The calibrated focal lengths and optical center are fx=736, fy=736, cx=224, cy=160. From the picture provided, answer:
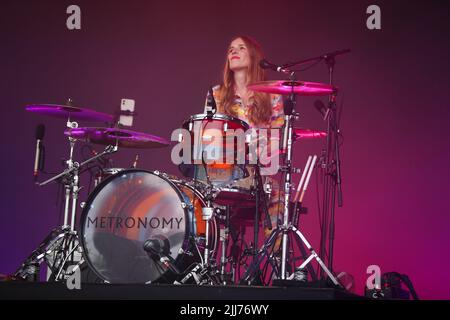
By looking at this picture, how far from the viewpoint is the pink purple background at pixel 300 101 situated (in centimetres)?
605

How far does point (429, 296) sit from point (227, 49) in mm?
2666

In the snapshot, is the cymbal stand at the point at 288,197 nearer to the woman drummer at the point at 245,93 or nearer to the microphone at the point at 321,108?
the microphone at the point at 321,108

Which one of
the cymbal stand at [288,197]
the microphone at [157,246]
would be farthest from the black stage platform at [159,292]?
the cymbal stand at [288,197]

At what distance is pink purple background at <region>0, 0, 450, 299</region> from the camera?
605 cm

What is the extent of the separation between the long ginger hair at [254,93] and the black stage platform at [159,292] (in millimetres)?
2521

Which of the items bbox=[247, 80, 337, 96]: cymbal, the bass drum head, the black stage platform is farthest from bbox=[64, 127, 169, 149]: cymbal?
the black stage platform

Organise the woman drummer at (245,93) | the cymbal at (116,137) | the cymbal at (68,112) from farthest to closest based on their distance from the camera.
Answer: the woman drummer at (245,93) < the cymbal at (68,112) < the cymbal at (116,137)

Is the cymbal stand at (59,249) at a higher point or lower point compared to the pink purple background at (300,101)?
lower

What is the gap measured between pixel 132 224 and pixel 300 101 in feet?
7.28

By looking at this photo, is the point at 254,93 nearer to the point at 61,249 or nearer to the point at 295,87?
A: the point at 295,87

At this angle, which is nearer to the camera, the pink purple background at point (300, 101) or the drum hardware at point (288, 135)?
the drum hardware at point (288, 135)

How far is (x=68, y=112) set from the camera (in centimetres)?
539

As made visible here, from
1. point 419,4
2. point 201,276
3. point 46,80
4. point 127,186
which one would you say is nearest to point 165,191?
point 127,186

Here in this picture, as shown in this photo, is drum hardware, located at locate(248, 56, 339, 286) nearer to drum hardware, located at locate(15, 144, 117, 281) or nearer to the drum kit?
the drum kit
